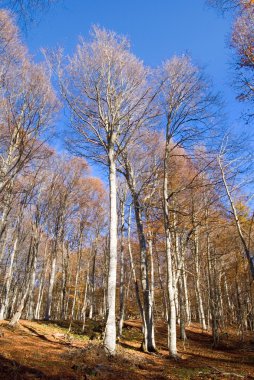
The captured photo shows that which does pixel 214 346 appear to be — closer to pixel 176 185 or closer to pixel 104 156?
pixel 176 185

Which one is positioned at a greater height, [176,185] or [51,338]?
[176,185]

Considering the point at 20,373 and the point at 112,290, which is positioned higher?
the point at 112,290

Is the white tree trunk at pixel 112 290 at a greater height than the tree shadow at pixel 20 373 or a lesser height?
greater

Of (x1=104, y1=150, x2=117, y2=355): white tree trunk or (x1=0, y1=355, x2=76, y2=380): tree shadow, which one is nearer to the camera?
(x1=0, y1=355, x2=76, y2=380): tree shadow

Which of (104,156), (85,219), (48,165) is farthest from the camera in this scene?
(85,219)

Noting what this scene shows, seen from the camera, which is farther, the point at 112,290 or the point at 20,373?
the point at 112,290

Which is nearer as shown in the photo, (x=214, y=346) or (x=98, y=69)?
(x=98, y=69)

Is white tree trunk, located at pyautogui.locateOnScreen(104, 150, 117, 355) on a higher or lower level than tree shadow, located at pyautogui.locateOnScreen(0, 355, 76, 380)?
higher

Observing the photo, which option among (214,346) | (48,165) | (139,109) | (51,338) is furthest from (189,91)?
(214,346)

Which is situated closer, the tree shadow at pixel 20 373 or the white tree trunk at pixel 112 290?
the tree shadow at pixel 20 373

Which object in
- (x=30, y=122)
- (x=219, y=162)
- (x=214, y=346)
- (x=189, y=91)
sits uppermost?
(x=189, y=91)

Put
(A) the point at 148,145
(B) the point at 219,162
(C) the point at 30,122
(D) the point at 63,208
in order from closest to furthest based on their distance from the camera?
1. (C) the point at 30,122
2. (B) the point at 219,162
3. (A) the point at 148,145
4. (D) the point at 63,208

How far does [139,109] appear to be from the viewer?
10.1 metres

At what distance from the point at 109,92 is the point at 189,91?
9.96ft
